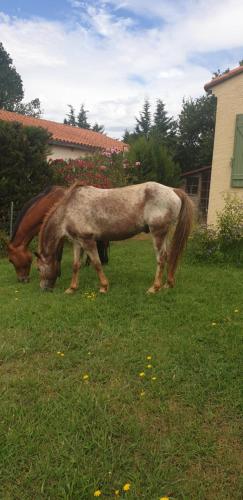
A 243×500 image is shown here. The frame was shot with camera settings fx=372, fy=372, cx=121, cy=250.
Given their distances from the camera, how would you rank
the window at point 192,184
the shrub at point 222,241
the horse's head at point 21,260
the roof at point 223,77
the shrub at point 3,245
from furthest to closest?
the window at point 192,184 < the shrub at point 3,245 < the roof at point 223,77 < the shrub at point 222,241 < the horse's head at point 21,260

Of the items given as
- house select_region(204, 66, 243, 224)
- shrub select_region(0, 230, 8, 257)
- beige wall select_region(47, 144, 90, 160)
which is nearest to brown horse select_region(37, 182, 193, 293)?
shrub select_region(0, 230, 8, 257)

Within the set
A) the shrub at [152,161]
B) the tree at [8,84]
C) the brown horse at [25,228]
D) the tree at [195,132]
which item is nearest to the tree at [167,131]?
the tree at [195,132]

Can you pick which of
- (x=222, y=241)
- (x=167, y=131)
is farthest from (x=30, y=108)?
(x=222, y=241)

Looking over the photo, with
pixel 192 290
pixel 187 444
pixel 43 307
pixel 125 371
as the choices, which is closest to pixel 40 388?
pixel 125 371

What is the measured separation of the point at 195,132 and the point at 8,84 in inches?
1168

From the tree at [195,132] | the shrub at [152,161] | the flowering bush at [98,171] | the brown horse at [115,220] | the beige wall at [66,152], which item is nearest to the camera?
the brown horse at [115,220]

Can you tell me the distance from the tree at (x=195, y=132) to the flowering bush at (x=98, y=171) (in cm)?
961

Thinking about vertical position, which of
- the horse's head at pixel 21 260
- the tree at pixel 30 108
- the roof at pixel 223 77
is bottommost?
the horse's head at pixel 21 260

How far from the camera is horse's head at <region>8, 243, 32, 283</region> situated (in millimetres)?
5793

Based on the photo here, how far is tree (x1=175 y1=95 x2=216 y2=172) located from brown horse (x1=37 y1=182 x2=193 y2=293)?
1744cm

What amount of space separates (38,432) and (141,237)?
863 cm

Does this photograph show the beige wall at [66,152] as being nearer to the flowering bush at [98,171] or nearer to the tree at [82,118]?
the flowering bush at [98,171]

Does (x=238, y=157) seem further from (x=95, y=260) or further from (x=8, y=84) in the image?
(x=8, y=84)

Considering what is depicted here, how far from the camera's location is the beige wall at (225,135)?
26.4ft
